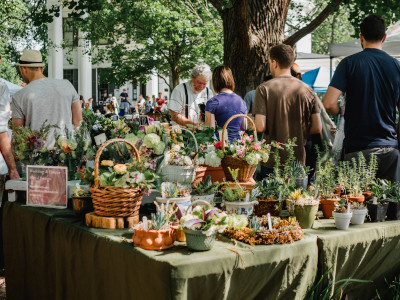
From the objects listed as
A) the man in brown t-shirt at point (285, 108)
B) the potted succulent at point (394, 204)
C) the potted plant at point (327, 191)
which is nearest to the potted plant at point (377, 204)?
the potted succulent at point (394, 204)

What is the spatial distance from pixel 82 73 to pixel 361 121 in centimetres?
3258

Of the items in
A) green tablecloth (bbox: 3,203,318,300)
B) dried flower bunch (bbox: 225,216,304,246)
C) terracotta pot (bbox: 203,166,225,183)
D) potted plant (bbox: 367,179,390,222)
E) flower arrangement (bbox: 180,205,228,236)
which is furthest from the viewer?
terracotta pot (bbox: 203,166,225,183)

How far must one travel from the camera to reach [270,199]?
265 cm

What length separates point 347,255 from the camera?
243 cm

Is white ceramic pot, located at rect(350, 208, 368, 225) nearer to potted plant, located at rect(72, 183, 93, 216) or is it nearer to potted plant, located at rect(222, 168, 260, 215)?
potted plant, located at rect(222, 168, 260, 215)

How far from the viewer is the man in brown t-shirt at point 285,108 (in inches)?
138

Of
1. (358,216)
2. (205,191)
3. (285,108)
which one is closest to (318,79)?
(285,108)

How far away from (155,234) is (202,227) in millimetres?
194

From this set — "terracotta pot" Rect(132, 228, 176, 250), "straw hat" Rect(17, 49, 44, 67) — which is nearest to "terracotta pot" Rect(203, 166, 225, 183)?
"terracotta pot" Rect(132, 228, 176, 250)

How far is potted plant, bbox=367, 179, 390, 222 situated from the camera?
270cm

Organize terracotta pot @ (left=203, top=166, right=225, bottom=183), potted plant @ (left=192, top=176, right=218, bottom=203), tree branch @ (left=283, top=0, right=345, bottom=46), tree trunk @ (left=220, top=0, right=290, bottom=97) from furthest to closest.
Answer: tree branch @ (left=283, top=0, right=345, bottom=46)
tree trunk @ (left=220, top=0, right=290, bottom=97)
terracotta pot @ (left=203, top=166, right=225, bottom=183)
potted plant @ (left=192, top=176, right=218, bottom=203)

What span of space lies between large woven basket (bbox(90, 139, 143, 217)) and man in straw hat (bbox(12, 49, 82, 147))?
60.8 inches

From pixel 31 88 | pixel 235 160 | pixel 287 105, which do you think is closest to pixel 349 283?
pixel 235 160

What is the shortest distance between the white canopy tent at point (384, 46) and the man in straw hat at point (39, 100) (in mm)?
4792
